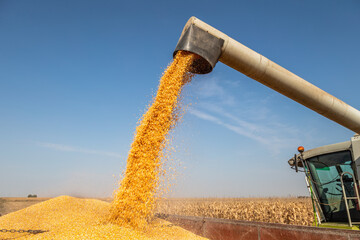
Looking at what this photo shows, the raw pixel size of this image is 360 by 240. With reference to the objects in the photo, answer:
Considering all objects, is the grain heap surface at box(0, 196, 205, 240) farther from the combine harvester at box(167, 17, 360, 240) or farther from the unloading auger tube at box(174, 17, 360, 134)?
the unloading auger tube at box(174, 17, 360, 134)

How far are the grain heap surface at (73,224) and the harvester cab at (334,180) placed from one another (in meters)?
1.87

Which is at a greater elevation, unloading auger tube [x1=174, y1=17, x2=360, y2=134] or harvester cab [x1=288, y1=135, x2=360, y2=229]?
unloading auger tube [x1=174, y1=17, x2=360, y2=134]

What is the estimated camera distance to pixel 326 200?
12.1 feet

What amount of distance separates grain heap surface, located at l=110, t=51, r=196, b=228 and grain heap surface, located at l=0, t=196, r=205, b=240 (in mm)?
215

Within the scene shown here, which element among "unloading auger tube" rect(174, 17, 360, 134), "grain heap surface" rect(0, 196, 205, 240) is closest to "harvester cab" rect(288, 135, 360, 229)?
"unloading auger tube" rect(174, 17, 360, 134)

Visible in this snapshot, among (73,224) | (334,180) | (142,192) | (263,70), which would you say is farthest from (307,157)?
(73,224)

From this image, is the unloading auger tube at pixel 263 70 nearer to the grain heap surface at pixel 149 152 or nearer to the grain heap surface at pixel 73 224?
the grain heap surface at pixel 149 152

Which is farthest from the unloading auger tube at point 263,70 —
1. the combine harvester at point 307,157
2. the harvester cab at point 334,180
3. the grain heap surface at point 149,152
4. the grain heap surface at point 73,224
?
the grain heap surface at point 73,224

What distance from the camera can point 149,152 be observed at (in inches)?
134

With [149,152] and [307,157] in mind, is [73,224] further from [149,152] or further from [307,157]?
[307,157]

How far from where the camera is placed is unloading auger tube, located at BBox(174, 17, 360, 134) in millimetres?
2705

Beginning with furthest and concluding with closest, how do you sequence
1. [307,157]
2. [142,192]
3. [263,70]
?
[307,157] < [142,192] < [263,70]

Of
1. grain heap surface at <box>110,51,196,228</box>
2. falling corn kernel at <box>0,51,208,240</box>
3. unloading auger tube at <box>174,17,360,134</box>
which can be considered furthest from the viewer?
grain heap surface at <box>110,51,196,228</box>

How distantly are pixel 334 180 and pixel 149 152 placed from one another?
257 cm
